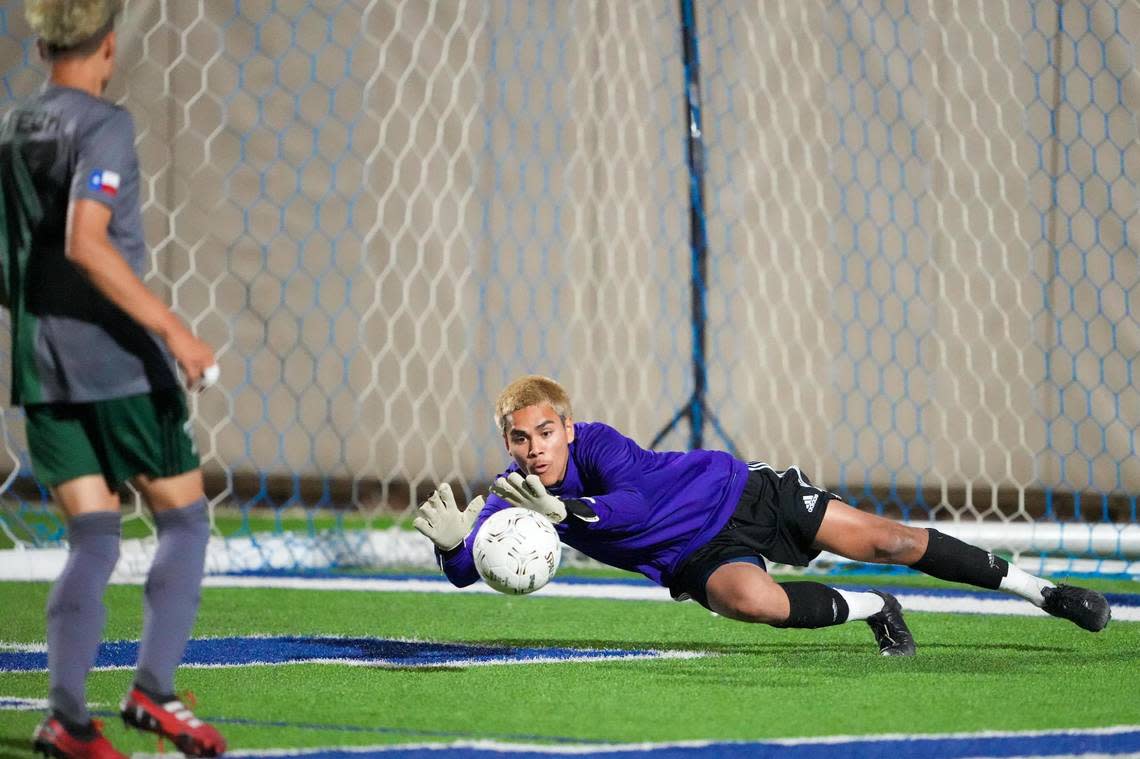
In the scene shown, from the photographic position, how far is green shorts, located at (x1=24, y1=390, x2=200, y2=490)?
2242 millimetres

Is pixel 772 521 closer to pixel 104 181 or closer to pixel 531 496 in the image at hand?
pixel 531 496

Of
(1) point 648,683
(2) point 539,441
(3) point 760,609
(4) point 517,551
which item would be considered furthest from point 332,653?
(3) point 760,609

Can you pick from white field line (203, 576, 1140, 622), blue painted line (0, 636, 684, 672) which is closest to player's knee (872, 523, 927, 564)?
blue painted line (0, 636, 684, 672)

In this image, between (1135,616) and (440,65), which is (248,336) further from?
(1135,616)

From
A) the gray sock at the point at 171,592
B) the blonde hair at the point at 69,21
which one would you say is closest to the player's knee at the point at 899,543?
the gray sock at the point at 171,592

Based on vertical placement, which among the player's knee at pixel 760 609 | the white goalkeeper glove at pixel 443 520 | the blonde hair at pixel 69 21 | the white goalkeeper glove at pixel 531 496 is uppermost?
the blonde hair at pixel 69 21

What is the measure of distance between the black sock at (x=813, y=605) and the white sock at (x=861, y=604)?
14mm

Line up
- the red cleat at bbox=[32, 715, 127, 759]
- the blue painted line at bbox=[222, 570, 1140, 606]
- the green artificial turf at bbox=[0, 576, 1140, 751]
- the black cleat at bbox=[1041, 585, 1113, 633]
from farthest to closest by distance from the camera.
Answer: the blue painted line at bbox=[222, 570, 1140, 606], the black cleat at bbox=[1041, 585, 1113, 633], the green artificial turf at bbox=[0, 576, 1140, 751], the red cleat at bbox=[32, 715, 127, 759]

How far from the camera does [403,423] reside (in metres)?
6.96

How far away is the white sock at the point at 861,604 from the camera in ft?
11.4

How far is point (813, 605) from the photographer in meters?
3.41

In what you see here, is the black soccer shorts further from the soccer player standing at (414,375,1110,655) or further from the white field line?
the white field line

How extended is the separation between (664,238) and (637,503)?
11.0 feet

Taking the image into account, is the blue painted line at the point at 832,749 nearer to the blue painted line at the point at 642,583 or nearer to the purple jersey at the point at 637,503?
the purple jersey at the point at 637,503
